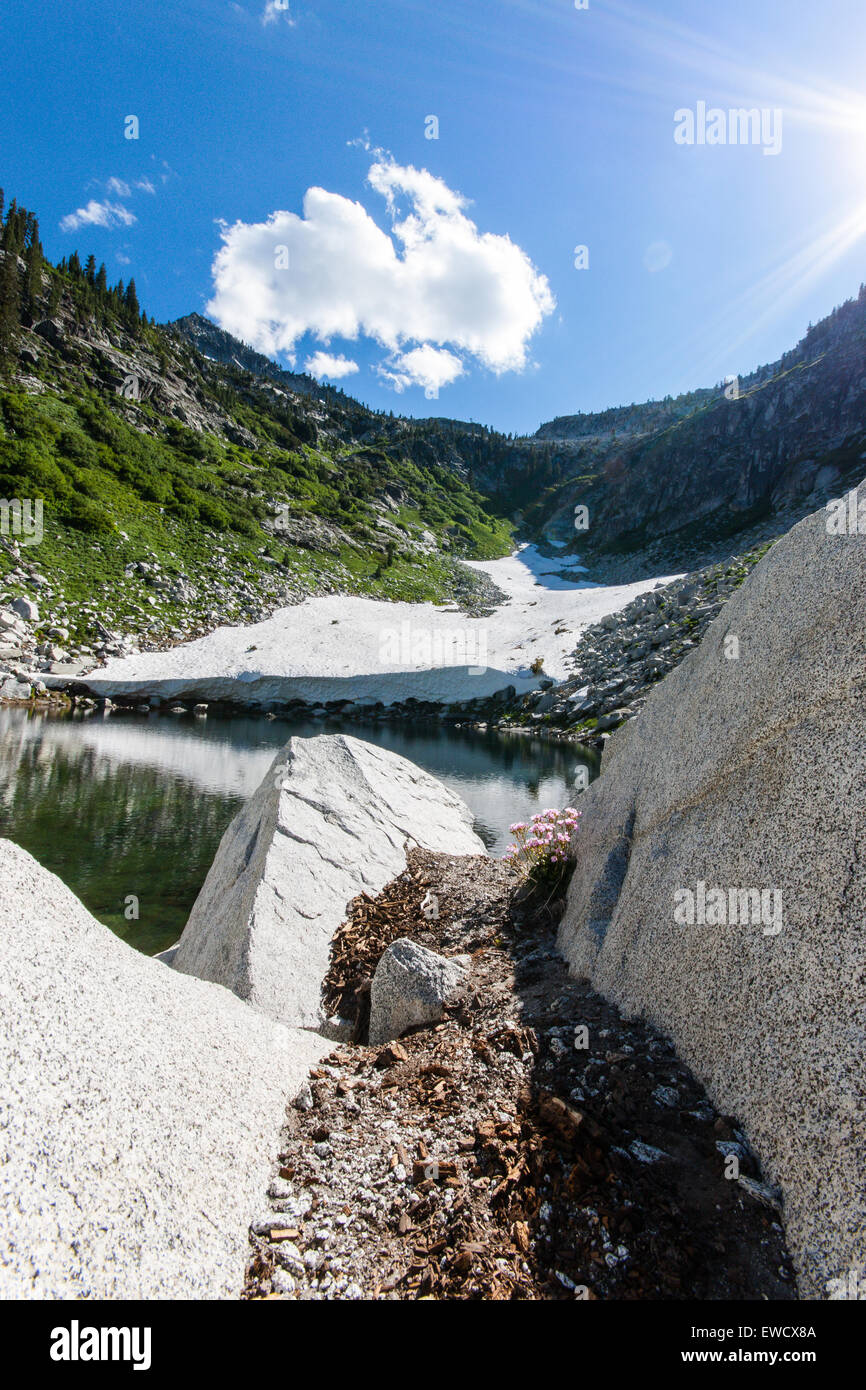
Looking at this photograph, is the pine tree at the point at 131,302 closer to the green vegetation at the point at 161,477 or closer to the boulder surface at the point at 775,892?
the green vegetation at the point at 161,477

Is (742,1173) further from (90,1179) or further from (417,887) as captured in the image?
(417,887)

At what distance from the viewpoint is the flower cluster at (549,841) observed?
7438 millimetres

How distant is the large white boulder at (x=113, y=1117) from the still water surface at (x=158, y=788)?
24.4 feet

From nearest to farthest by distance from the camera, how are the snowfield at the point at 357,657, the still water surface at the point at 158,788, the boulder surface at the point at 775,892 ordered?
the boulder surface at the point at 775,892, the still water surface at the point at 158,788, the snowfield at the point at 357,657

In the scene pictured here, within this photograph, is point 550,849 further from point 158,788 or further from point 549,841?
point 158,788

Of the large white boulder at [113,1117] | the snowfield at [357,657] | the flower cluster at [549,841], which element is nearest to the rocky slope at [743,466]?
the snowfield at [357,657]

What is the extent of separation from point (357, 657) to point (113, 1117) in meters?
46.2

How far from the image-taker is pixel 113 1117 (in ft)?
8.32

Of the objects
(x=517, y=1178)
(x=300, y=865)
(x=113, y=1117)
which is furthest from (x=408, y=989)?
(x=113, y=1117)

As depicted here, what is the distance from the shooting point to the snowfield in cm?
4053

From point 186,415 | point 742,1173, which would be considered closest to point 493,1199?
point 742,1173

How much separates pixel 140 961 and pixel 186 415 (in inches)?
4043

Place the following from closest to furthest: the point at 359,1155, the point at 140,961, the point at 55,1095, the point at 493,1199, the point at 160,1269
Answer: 1. the point at 160,1269
2. the point at 55,1095
3. the point at 493,1199
4. the point at 359,1155
5. the point at 140,961
